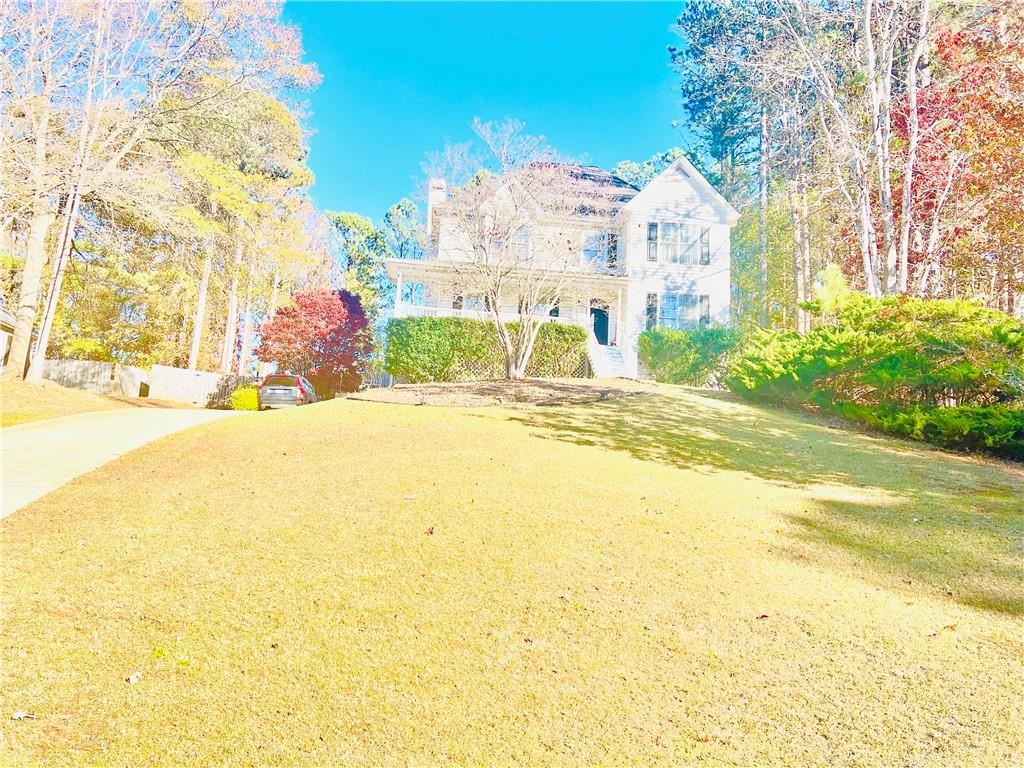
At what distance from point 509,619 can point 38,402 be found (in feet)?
50.2

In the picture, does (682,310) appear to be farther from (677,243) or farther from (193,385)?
(193,385)

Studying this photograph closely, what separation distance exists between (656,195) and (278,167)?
53.0ft

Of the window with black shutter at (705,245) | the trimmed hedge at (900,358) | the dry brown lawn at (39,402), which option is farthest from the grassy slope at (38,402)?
the window with black shutter at (705,245)

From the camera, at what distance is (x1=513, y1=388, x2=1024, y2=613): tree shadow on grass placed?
4.21 m

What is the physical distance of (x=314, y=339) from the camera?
2442 cm

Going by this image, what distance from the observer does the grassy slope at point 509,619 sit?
90.4 inches

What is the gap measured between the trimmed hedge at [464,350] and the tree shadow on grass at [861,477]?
6155mm

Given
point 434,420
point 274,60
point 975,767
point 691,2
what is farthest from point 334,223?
point 975,767

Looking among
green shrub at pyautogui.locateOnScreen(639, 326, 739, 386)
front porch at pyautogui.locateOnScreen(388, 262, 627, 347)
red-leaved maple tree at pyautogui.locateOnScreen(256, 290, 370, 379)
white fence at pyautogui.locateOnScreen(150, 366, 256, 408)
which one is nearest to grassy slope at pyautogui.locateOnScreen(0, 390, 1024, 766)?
green shrub at pyautogui.locateOnScreen(639, 326, 739, 386)

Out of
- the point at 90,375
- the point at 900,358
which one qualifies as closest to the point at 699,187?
the point at 900,358

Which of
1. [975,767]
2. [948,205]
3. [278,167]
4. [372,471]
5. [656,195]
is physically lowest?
[975,767]

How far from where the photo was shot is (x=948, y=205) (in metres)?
14.8

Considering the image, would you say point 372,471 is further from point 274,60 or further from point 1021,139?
point 274,60

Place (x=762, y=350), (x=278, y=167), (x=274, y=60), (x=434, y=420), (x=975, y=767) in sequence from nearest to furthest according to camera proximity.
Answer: (x=975, y=767)
(x=434, y=420)
(x=762, y=350)
(x=274, y=60)
(x=278, y=167)
